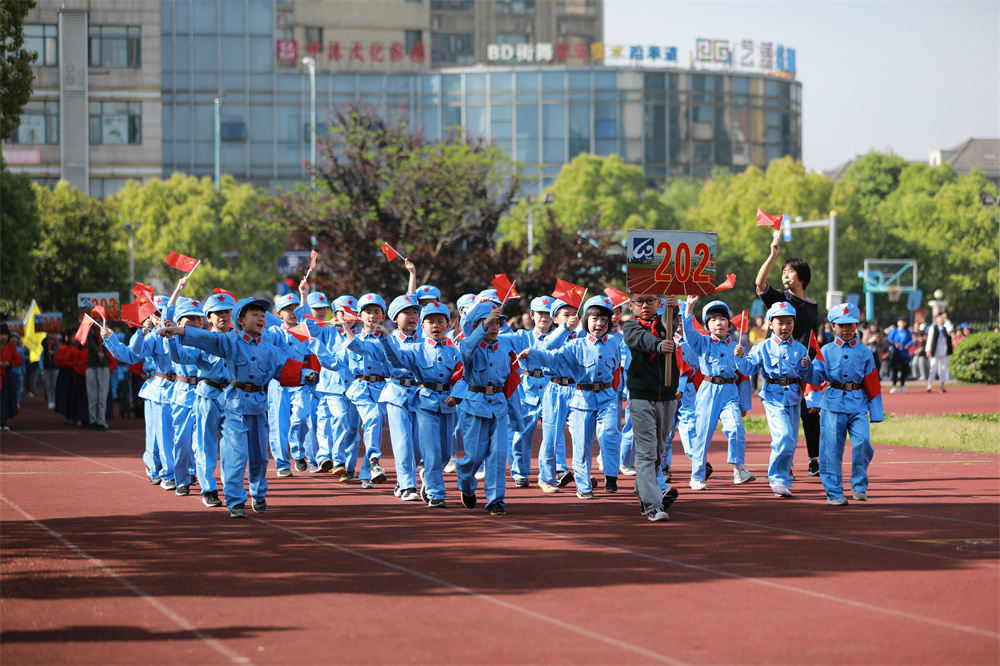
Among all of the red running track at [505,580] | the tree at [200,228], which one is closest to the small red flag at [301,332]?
the red running track at [505,580]

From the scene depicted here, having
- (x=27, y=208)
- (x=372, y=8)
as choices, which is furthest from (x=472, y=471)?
(x=372, y=8)

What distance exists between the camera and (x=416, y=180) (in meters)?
28.5

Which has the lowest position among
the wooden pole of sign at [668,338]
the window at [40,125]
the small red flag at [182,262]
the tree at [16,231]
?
the wooden pole of sign at [668,338]

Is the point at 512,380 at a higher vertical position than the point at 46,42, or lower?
lower

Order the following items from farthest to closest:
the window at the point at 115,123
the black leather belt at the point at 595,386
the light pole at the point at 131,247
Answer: the window at the point at 115,123, the light pole at the point at 131,247, the black leather belt at the point at 595,386

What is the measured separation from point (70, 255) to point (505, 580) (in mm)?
43054

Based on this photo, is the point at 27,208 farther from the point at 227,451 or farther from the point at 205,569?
the point at 205,569

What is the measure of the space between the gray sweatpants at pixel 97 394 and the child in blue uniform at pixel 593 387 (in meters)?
12.8

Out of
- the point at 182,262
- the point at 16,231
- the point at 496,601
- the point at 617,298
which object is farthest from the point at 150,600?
the point at 16,231

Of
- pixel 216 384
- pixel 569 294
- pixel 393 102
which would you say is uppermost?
pixel 393 102

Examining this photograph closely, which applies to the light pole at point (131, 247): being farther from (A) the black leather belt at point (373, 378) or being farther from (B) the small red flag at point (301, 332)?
(A) the black leather belt at point (373, 378)

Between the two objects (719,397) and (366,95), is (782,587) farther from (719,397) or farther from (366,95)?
(366,95)

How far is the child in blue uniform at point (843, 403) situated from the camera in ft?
37.6

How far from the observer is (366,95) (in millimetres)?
73000
